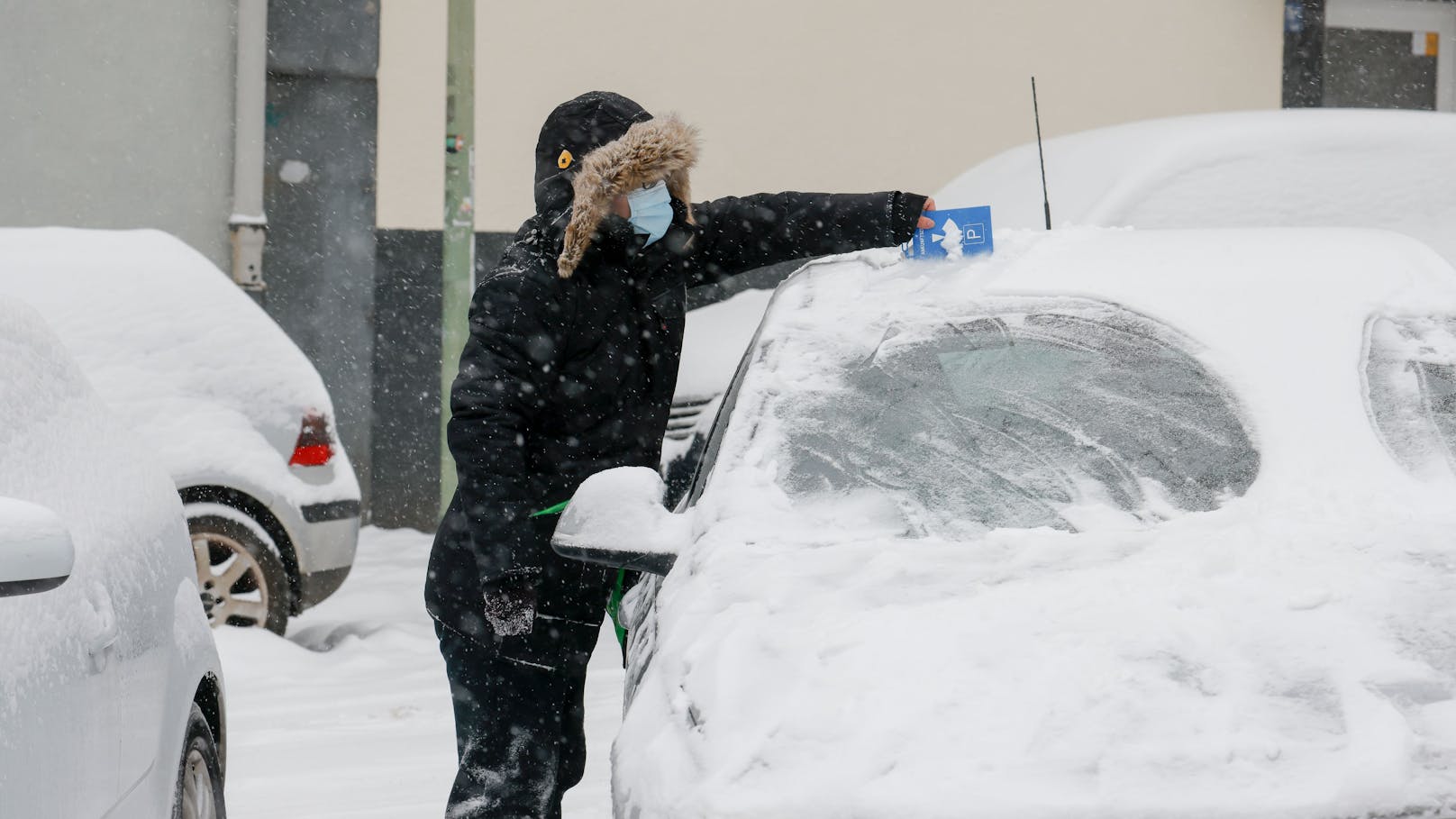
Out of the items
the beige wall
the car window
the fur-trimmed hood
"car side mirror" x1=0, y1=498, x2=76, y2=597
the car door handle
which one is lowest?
the car door handle

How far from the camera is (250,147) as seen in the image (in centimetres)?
998

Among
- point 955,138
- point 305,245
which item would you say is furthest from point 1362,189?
point 305,245

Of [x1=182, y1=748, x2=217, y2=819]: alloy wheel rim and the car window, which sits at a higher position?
the car window

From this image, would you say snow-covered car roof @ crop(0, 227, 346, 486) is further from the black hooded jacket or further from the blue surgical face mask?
the blue surgical face mask

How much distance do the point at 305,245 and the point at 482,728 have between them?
23.8 feet

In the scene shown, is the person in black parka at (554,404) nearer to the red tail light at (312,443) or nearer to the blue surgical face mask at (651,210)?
the blue surgical face mask at (651,210)

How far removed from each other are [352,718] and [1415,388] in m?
3.67

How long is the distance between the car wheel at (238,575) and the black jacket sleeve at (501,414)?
3.23m

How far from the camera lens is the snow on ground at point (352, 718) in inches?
181

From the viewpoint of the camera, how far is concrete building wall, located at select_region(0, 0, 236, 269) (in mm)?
10031

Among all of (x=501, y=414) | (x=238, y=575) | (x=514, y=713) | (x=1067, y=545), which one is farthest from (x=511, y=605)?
(x=238, y=575)

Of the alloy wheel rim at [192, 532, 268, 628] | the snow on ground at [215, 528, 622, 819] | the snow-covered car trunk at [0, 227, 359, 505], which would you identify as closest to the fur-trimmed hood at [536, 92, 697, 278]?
the snow on ground at [215, 528, 622, 819]

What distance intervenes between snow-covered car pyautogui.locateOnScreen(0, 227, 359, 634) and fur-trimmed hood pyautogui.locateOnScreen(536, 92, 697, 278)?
3.16 meters

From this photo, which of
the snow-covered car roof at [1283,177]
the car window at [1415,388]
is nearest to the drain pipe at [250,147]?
the snow-covered car roof at [1283,177]
